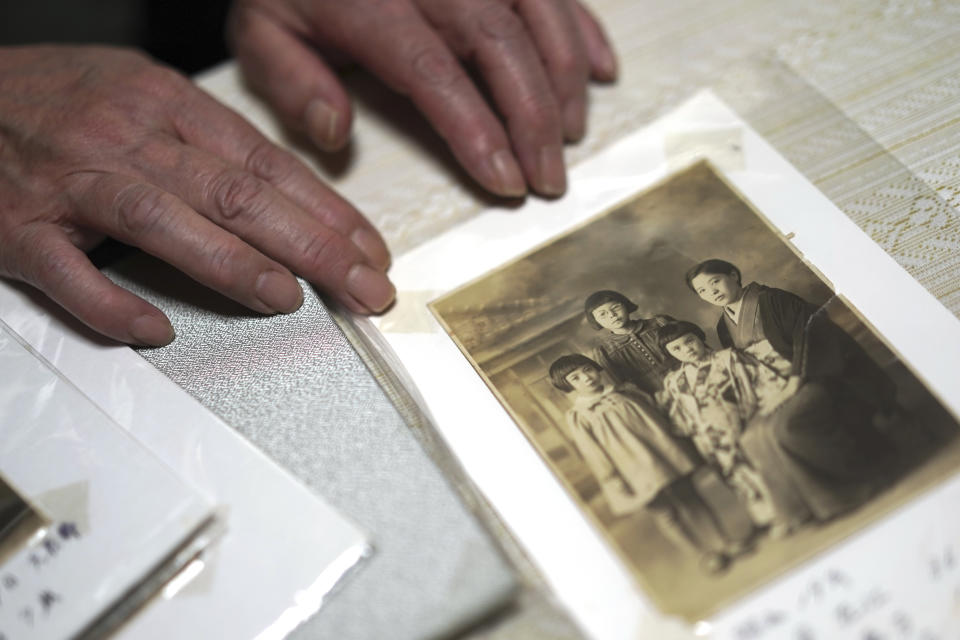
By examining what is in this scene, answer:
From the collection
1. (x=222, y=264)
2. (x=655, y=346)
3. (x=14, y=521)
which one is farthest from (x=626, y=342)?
(x=14, y=521)

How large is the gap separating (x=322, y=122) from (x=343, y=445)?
10.6 inches

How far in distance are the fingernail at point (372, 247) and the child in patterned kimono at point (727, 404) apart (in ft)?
0.65

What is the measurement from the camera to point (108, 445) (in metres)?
0.41

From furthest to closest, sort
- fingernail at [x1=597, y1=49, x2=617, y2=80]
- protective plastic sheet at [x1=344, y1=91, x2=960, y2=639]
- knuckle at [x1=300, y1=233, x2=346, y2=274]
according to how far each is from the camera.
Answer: fingernail at [x1=597, y1=49, x2=617, y2=80] < knuckle at [x1=300, y1=233, x2=346, y2=274] < protective plastic sheet at [x1=344, y1=91, x2=960, y2=639]

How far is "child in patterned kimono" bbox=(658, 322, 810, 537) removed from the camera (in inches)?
14.7

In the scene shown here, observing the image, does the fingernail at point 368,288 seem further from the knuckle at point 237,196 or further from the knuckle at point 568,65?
the knuckle at point 568,65

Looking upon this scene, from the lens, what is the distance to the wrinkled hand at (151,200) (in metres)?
0.45

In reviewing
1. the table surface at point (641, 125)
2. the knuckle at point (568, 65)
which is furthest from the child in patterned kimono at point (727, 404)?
the knuckle at point (568, 65)

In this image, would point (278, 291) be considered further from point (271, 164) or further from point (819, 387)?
point (819, 387)

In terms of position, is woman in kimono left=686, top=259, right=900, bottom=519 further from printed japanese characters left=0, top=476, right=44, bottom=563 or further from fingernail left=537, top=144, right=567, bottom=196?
printed japanese characters left=0, top=476, right=44, bottom=563

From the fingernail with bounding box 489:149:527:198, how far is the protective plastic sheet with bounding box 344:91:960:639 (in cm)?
2

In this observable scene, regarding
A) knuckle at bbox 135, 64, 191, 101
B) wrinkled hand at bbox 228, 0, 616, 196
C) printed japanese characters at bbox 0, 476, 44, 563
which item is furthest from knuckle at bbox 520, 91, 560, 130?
printed japanese characters at bbox 0, 476, 44, 563

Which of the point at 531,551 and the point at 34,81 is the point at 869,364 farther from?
the point at 34,81

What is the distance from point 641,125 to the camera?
0.56 metres
